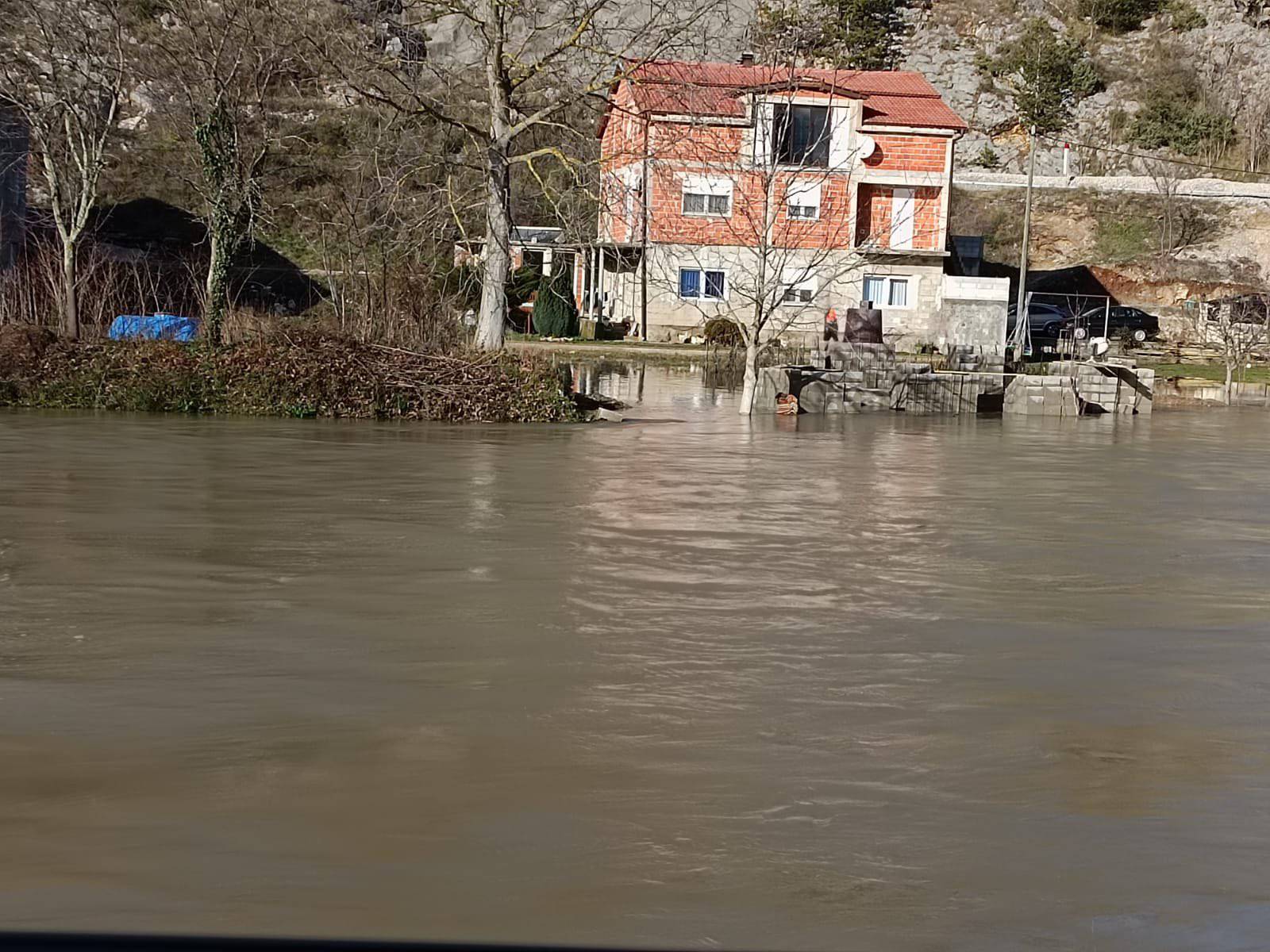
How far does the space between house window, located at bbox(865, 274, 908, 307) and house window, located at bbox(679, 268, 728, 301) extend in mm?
4891

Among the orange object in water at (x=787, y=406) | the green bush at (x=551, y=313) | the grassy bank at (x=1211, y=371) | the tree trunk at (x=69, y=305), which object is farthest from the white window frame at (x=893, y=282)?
the tree trunk at (x=69, y=305)

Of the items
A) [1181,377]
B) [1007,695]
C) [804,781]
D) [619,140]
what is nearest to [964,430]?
[1181,377]

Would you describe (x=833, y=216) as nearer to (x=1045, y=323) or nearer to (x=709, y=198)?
(x=709, y=198)

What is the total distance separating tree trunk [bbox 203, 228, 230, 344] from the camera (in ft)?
82.1

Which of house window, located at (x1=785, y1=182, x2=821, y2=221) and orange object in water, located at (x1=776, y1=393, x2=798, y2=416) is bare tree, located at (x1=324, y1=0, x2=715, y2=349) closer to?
orange object in water, located at (x1=776, y1=393, x2=798, y2=416)

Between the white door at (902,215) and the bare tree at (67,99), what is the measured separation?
24.3 m

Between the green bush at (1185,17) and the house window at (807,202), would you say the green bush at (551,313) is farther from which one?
the green bush at (1185,17)

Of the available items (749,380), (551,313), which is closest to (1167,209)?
(551,313)

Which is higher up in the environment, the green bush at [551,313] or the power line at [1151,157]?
the power line at [1151,157]

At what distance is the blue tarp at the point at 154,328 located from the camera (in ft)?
81.0

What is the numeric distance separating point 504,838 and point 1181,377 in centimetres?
3675

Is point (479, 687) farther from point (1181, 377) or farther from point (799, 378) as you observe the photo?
point (1181, 377)

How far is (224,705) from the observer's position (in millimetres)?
7621

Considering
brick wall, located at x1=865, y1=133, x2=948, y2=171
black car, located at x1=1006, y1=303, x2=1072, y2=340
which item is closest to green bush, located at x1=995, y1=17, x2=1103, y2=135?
black car, located at x1=1006, y1=303, x2=1072, y2=340
